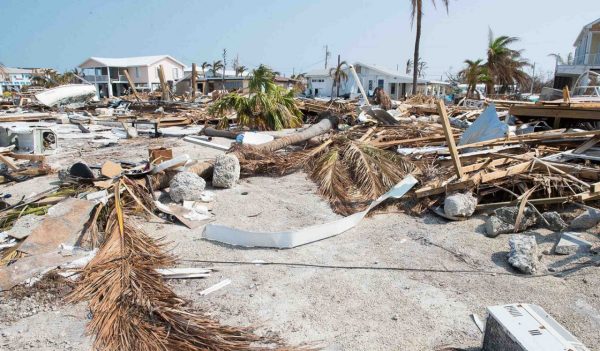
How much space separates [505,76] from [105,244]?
34.4m

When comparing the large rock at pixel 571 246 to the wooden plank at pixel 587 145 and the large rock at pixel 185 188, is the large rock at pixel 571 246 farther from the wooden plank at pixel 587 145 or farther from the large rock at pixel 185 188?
the large rock at pixel 185 188

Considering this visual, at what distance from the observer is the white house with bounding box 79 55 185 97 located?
165ft

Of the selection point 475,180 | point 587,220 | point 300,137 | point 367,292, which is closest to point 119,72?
point 300,137

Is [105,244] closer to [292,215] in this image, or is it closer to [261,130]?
[292,215]

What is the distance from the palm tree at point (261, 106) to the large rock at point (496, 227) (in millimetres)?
8452

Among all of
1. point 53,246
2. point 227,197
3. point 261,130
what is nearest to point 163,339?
point 53,246

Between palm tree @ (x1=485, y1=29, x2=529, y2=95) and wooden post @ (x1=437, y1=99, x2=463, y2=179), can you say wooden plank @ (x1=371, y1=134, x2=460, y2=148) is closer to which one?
wooden post @ (x1=437, y1=99, x2=463, y2=179)

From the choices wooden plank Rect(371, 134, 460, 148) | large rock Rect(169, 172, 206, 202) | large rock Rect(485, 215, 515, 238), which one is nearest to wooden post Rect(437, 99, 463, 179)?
large rock Rect(485, 215, 515, 238)

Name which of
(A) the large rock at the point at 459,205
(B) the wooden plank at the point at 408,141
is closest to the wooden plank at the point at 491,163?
(A) the large rock at the point at 459,205

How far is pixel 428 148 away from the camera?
24.1ft

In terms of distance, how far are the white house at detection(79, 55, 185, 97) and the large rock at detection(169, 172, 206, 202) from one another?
47.5 metres

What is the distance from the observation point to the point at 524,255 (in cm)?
389

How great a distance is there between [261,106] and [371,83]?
104 ft

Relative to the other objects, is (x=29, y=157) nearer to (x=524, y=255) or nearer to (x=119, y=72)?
(x=524, y=255)
